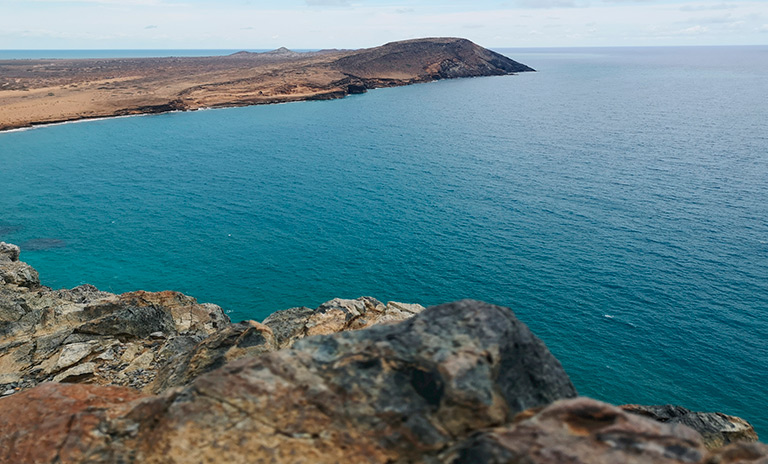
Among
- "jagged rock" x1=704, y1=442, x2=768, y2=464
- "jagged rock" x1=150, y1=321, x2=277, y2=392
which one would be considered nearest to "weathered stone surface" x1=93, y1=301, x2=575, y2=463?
"jagged rock" x1=704, y1=442, x2=768, y2=464

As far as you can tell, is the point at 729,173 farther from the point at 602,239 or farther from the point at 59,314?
the point at 59,314

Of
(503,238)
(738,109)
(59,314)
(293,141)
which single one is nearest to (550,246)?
(503,238)

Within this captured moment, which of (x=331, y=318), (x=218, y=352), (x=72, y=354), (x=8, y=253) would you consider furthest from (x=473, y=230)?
(x=8, y=253)

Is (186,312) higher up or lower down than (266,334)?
lower down

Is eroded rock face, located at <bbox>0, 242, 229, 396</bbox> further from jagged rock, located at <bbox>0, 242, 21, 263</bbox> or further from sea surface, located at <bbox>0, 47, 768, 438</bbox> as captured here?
sea surface, located at <bbox>0, 47, 768, 438</bbox>

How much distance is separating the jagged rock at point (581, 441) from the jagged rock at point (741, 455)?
0.34m

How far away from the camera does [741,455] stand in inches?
451

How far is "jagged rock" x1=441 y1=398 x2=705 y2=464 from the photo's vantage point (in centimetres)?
1100

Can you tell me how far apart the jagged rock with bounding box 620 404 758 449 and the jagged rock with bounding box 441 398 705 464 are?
58.6ft

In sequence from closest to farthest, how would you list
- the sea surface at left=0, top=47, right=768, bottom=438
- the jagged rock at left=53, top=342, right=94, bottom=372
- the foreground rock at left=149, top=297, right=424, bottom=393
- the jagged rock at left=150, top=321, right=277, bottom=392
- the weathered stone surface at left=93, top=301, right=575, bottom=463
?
1. the weathered stone surface at left=93, top=301, right=575, bottom=463
2. the jagged rock at left=150, top=321, right=277, bottom=392
3. the foreground rock at left=149, top=297, right=424, bottom=393
4. the jagged rock at left=53, top=342, right=94, bottom=372
5. the sea surface at left=0, top=47, right=768, bottom=438

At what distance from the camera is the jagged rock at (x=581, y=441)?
433 inches

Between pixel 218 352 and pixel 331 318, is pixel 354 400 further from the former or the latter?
pixel 331 318

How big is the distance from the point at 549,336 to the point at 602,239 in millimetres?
24685

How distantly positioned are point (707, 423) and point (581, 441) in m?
23.2
